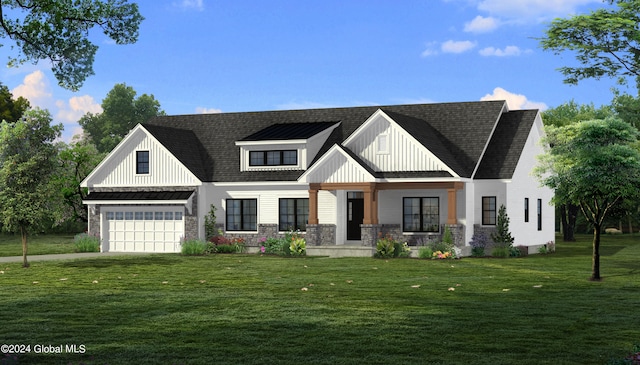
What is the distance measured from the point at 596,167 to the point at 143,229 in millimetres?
24077

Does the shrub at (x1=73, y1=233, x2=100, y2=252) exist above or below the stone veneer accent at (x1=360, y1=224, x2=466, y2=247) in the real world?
below

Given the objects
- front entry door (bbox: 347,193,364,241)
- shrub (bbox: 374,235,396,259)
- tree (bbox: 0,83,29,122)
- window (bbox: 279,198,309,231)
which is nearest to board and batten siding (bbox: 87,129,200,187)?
window (bbox: 279,198,309,231)

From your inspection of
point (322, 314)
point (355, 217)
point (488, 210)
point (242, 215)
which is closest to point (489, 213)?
point (488, 210)

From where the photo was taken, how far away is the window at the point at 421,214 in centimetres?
3825

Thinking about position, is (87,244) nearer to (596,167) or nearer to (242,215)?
(242,215)

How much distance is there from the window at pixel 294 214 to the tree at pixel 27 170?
12.8 metres

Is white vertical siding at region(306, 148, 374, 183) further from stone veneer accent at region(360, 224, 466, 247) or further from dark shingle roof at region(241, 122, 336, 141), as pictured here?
dark shingle roof at region(241, 122, 336, 141)

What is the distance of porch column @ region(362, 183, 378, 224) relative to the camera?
122ft

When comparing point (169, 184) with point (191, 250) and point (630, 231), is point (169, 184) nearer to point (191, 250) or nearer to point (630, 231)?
point (191, 250)

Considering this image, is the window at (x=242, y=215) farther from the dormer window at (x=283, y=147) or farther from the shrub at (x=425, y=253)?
the shrub at (x=425, y=253)

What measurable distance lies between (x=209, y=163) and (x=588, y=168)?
2313 cm

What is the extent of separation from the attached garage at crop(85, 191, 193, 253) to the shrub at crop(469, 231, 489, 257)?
13.9 meters

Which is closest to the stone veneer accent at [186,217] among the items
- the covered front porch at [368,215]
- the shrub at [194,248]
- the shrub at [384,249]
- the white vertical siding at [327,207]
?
the shrub at [194,248]

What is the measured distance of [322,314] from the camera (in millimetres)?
16875
